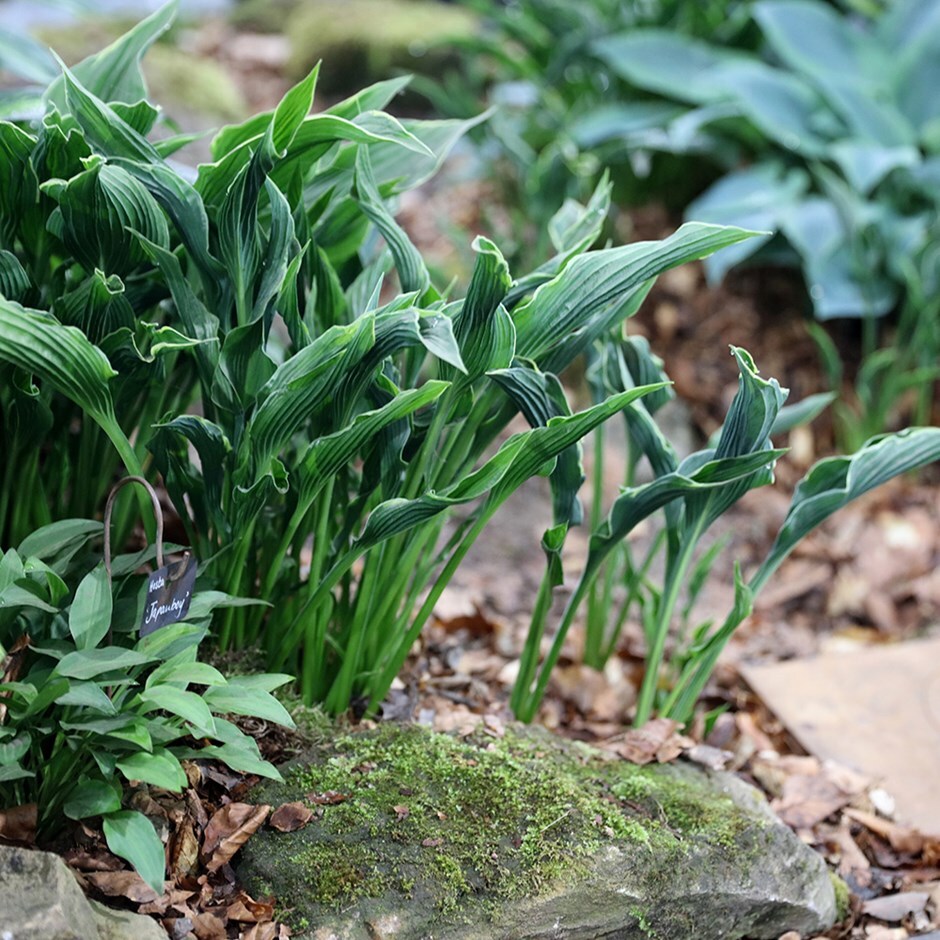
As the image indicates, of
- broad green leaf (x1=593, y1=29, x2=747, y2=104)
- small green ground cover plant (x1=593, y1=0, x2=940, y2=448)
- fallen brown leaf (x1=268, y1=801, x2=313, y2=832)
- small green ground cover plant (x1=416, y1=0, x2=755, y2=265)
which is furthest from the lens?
small green ground cover plant (x1=416, y1=0, x2=755, y2=265)

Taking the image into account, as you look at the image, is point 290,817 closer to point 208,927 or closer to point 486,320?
point 208,927

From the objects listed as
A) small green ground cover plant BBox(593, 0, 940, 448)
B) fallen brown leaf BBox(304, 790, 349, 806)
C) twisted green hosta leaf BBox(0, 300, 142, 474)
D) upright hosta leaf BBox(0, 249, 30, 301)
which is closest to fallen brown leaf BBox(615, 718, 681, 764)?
fallen brown leaf BBox(304, 790, 349, 806)

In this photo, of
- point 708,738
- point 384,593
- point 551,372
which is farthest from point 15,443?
point 708,738

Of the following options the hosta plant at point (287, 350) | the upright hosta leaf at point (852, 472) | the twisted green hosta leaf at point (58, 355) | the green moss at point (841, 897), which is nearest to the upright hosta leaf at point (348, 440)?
the hosta plant at point (287, 350)

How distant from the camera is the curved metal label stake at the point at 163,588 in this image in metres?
1.32

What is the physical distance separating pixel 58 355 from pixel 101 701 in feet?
1.40

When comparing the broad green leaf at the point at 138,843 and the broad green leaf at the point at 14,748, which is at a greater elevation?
the broad green leaf at the point at 14,748

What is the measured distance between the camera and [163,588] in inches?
52.2

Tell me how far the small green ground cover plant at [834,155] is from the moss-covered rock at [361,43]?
5.03ft

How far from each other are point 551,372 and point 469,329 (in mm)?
255

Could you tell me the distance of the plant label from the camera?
1.32 metres

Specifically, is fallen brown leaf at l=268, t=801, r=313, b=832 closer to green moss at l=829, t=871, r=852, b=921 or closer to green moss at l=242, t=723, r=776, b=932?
green moss at l=242, t=723, r=776, b=932

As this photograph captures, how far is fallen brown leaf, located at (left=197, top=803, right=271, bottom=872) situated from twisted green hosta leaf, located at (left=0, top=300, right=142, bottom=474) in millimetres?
554

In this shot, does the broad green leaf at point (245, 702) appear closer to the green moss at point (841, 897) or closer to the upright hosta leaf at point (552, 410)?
the upright hosta leaf at point (552, 410)
